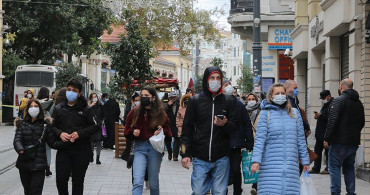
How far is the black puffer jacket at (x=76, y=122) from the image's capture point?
367 inches

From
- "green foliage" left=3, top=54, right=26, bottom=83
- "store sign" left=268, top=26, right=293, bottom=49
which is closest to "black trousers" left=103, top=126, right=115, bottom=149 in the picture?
"store sign" left=268, top=26, right=293, bottom=49

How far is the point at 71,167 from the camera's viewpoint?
368 inches

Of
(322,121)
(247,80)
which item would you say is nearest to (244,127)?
(322,121)

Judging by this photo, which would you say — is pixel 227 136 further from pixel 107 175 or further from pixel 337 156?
pixel 107 175

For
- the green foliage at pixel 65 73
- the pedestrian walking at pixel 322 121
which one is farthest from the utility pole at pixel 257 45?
the green foliage at pixel 65 73

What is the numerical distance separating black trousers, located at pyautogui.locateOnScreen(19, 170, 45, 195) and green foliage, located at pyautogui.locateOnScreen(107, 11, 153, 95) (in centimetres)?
1462

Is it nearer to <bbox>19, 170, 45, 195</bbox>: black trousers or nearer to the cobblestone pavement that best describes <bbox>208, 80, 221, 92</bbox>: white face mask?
<bbox>19, 170, 45, 195</bbox>: black trousers

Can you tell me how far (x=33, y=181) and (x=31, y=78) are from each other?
1376 inches

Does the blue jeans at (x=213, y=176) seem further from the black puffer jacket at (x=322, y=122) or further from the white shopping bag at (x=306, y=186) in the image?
the black puffer jacket at (x=322, y=122)

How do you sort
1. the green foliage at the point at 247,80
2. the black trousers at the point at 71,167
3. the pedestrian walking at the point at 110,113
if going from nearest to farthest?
1. the black trousers at the point at 71,167
2. the pedestrian walking at the point at 110,113
3. the green foliage at the point at 247,80

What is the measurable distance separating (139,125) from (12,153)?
13110 mm

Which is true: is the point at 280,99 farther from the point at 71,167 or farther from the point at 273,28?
the point at 273,28

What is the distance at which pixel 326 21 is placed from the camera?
18.4m

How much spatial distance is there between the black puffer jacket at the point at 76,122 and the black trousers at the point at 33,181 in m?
0.58
